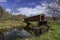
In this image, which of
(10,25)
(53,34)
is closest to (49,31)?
(53,34)

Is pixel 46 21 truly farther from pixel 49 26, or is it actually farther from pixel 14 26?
pixel 14 26

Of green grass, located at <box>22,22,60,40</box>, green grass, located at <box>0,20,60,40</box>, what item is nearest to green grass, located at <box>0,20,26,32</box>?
green grass, located at <box>0,20,60,40</box>

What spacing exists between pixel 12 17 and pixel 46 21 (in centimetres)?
184

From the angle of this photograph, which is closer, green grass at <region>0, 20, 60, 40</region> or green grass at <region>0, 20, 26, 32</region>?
green grass at <region>0, 20, 60, 40</region>

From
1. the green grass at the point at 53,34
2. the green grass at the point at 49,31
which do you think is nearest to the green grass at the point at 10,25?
the green grass at the point at 49,31

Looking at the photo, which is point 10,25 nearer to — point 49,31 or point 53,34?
point 49,31

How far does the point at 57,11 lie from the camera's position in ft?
19.9

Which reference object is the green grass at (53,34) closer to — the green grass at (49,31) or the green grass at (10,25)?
the green grass at (49,31)

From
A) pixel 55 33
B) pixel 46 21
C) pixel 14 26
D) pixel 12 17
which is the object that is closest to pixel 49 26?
pixel 46 21

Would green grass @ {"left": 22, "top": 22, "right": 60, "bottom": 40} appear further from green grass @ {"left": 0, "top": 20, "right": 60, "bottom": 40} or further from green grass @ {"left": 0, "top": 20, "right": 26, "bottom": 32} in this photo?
green grass @ {"left": 0, "top": 20, "right": 26, "bottom": 32}

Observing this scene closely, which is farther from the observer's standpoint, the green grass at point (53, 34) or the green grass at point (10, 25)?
the green grass at point (10, 25)

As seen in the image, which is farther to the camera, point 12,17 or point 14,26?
point 14,26

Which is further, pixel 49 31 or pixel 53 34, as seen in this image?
Result: pixel 49 31

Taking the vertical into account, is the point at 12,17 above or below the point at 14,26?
above
